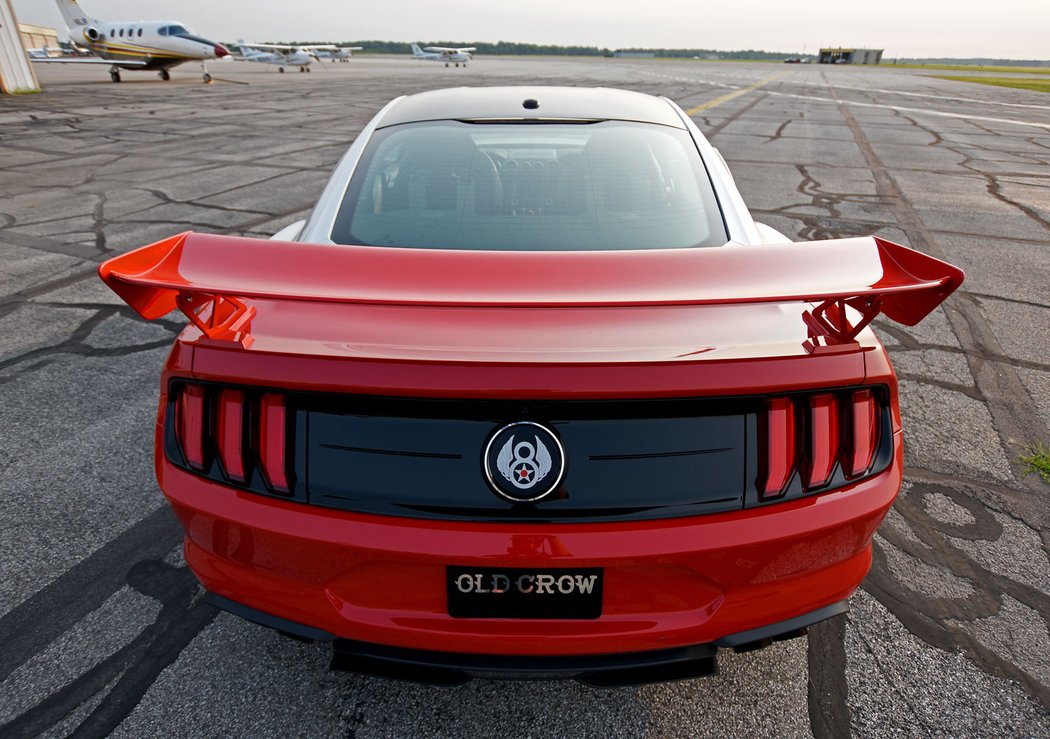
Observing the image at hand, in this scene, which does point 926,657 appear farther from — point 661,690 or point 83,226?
point 83,226

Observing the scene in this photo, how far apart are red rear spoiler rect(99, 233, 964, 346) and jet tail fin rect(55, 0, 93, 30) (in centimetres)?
4208

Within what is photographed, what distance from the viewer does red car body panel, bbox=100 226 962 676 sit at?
1.31 meters

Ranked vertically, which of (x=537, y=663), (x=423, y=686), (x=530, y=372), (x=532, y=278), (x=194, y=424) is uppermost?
(x=532, y=278)

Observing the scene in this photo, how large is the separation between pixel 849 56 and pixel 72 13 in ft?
411

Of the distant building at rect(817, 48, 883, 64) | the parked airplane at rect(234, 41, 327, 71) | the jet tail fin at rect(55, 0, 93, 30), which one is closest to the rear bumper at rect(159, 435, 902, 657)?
the jet tail fin at rect(55, 0, 93, 30)

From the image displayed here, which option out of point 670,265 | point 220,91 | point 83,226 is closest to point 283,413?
point 670,265

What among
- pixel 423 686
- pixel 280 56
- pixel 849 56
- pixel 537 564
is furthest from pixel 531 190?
pixel 849 56

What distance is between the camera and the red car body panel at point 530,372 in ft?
4.30

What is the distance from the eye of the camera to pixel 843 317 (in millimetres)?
1429

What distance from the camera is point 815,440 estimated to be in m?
1.44

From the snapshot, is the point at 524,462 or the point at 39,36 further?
the point at 39,36

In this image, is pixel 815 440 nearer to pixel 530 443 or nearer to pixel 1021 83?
pixel 530 443

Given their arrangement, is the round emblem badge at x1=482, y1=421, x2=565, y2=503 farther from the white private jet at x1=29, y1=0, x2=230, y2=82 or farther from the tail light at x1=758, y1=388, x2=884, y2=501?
the white private jet at x1=29, y1=0, x2=230, y2=82

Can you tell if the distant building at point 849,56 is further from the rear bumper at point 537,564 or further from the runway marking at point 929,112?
the rear bumper at point 537,564
